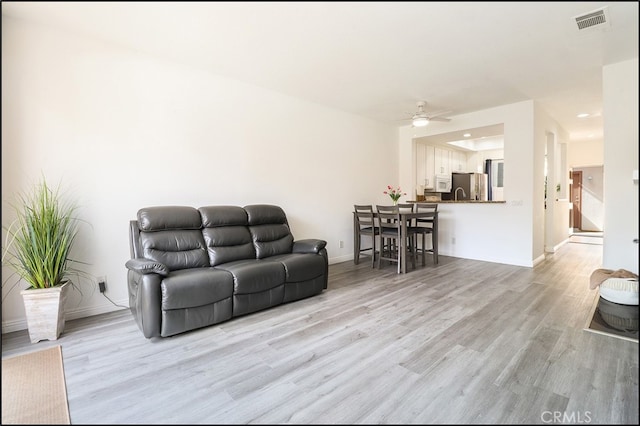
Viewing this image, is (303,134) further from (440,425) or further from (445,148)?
(445,148)

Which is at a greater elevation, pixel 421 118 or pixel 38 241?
pixel 421 118

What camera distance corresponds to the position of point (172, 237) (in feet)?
9.45

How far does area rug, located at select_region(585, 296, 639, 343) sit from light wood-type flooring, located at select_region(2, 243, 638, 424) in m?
0.08

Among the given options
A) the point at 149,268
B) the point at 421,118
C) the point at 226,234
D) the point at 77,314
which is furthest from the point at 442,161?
the point at 77,314

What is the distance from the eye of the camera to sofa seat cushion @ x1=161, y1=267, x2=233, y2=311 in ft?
7.57

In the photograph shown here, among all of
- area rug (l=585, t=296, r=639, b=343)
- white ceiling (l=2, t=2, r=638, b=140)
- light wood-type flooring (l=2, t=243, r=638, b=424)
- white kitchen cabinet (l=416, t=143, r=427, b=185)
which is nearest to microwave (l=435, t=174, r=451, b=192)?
white kitchen cabinet (l=416, t=143, r=427, b=185)

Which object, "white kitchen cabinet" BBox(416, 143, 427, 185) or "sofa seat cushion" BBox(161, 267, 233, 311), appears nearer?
"sofa seat cushion" BBox(161, 267, 233, 311)

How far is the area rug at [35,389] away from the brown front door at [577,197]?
469 inches

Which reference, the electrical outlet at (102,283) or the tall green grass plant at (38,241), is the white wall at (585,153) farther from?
the tall green grass plant at (38,241)

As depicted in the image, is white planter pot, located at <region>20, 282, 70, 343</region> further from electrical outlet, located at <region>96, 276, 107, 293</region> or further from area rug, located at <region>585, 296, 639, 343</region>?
area rug, located at <region>585, 296, 639, 343</region>

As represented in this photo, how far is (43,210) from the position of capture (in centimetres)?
234

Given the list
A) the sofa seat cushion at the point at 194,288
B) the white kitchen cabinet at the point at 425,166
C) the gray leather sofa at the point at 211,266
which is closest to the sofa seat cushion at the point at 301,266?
the gray leather sofa at the point at 211,266

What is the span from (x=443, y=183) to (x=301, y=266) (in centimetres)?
531

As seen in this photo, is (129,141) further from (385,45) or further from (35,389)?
(385,45)
